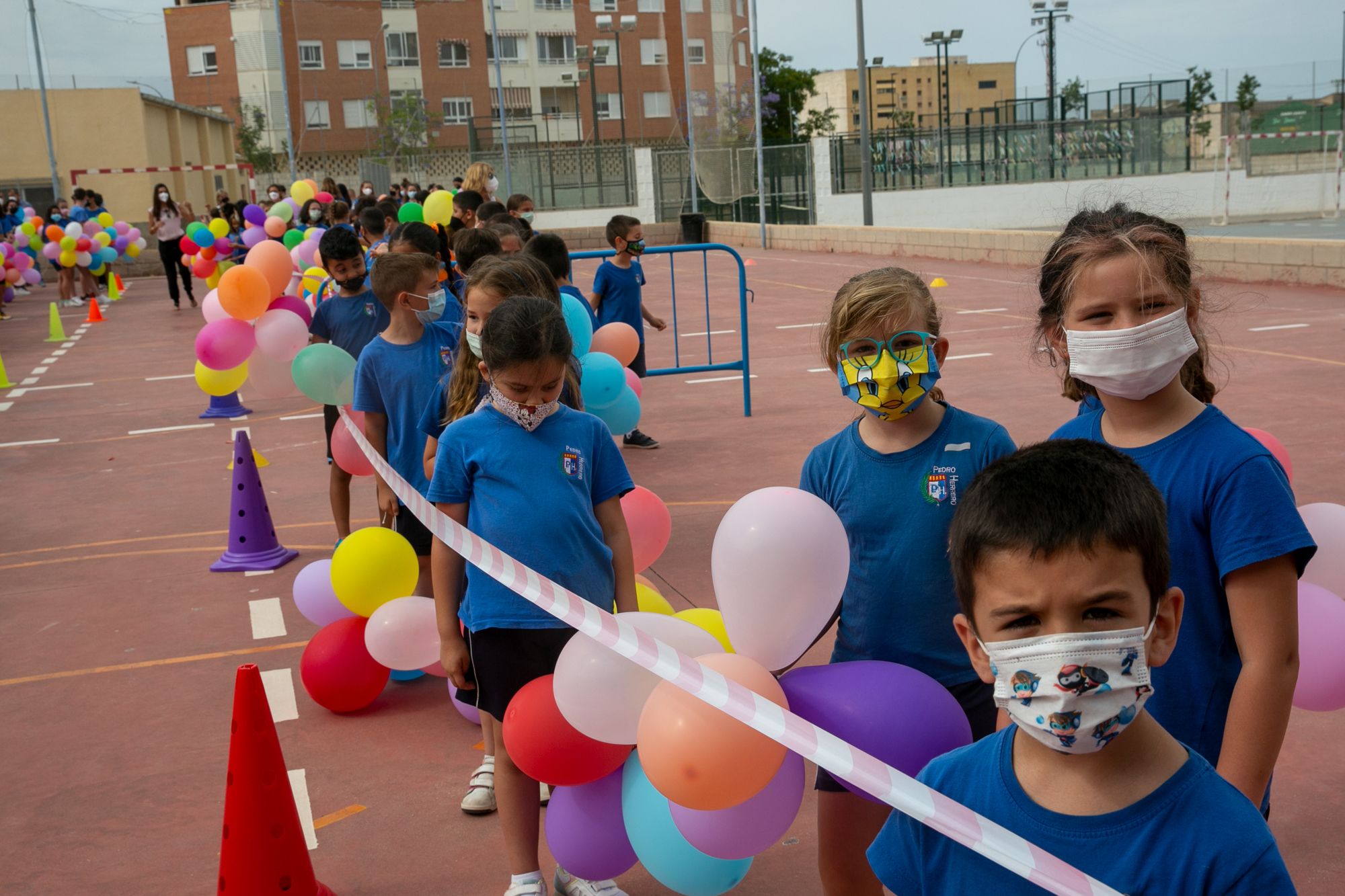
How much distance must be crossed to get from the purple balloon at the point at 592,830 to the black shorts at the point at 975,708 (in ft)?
2.05

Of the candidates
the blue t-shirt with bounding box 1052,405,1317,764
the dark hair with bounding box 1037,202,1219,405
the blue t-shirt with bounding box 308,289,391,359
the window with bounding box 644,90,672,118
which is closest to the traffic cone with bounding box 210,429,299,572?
the blue t-shirt with bounding box 308,289,391,359

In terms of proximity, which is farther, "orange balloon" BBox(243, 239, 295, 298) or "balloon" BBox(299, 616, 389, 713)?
"orange balloon" BBox(243, 239, 295, 298)

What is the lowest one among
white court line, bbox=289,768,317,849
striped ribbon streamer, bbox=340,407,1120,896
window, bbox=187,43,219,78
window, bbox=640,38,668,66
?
white court line, bbox=289,768,317,849

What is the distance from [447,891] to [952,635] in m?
1.82

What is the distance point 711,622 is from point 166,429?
9.77m

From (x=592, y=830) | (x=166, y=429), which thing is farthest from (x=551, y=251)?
(x=166, y=429)

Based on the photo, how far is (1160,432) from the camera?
2111 millimetres

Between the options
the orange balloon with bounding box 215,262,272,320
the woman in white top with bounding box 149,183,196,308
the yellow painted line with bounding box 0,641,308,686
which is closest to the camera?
the yellow painted line with bounding box 0,641,308,686

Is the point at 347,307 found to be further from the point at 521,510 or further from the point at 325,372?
the point at 521,510

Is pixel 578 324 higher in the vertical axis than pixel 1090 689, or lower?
higher

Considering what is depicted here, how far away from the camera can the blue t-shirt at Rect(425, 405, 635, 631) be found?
10.4 feet

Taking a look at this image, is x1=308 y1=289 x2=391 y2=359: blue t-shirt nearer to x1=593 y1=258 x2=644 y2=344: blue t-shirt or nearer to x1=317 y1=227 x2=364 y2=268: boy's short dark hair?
x1=317 y1=227 x2=364 y2=268: boy's short dark hair

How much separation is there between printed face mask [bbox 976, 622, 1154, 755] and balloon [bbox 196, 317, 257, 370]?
5.62 m

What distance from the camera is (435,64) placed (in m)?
62.7
